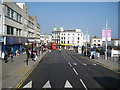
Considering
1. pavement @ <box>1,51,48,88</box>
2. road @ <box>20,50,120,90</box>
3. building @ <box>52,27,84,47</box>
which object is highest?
building @ <box>52,27,84,47</box>

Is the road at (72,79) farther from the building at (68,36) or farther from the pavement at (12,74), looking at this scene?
the building at (68,36)

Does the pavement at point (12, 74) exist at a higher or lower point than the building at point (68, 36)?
lower

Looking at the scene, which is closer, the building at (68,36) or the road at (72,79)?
the road at (72,79)

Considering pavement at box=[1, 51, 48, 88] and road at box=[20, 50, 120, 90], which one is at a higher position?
pavement at box=[1, 51, 48, 88]

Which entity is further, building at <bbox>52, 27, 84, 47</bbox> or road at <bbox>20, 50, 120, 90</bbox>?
building at <bbox>52, 27, 84, 47</bbox>

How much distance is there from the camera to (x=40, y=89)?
1180cm

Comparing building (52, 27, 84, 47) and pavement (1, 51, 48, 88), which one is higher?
building (52, 27, 84, 47)

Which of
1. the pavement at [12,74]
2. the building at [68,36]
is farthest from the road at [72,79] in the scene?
the building at [68,36]

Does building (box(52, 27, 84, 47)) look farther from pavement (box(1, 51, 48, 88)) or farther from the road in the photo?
the road

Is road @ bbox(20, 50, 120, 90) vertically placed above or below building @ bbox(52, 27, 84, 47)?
below

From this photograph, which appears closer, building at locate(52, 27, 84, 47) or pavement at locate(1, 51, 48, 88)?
pavement at locate(1, 51, 48, 88)

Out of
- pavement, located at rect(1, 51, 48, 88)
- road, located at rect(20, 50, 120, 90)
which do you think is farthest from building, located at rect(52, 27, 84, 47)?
road, located at rect(20, 50, 120, 90)

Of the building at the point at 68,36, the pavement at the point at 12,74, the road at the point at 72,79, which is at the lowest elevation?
the road at the point at 72,79

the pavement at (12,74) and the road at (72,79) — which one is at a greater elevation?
the pavement at (12,74)
